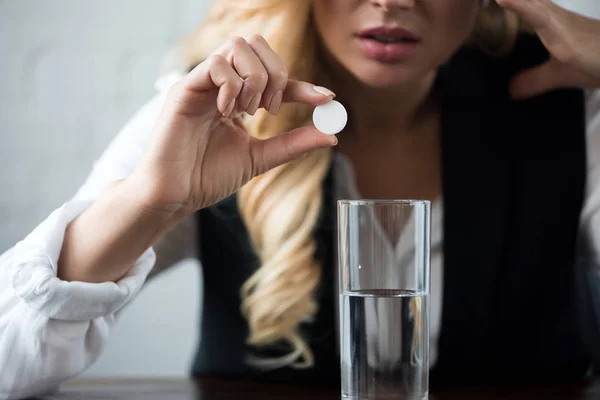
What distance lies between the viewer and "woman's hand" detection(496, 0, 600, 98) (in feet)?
3.10

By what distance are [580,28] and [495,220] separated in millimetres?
295

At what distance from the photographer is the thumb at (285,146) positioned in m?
0.75

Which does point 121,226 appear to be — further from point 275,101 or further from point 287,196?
point 287,196

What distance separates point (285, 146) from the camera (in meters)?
0.77

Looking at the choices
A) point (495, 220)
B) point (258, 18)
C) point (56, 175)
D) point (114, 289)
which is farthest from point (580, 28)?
point (56, 175)

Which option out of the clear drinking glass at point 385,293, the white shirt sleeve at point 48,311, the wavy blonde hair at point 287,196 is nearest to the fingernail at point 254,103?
the clear drinking glass at point 385,293

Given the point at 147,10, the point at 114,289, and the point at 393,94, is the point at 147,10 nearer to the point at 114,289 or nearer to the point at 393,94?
the point at 393,94

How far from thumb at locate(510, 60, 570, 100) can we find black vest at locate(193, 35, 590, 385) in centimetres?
2

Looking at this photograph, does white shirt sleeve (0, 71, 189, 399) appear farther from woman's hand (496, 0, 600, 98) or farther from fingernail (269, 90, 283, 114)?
woman's hand (496, 0, 600, 98)

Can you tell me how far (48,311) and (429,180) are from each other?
0.61m

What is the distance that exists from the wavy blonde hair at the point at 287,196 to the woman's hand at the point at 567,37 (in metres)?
0.15

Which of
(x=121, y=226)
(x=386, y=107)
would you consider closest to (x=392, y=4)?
(x=386, y=107)

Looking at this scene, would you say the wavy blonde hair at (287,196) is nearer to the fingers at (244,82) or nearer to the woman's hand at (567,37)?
the woman's hand at (567,37)

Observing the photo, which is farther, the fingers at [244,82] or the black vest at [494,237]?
the black vest at [494,237]
